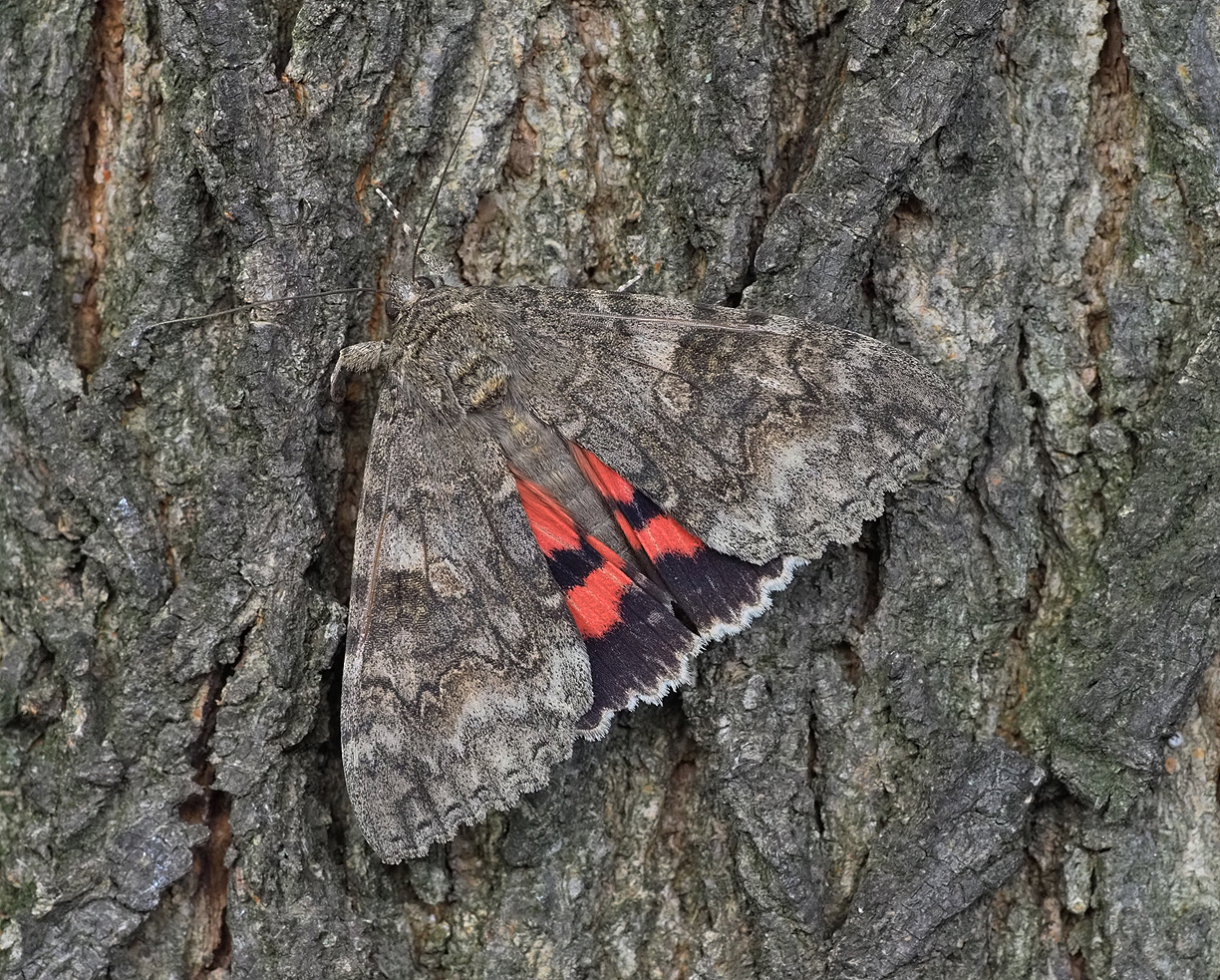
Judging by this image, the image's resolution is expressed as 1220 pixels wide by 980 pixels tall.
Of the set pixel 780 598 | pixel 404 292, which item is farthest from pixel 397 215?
pixel 780 598

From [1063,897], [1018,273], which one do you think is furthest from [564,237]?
[1063,897]

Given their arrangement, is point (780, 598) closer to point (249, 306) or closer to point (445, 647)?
point (445, 647)

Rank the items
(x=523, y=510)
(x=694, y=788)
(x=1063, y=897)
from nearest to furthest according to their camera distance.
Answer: (x=1063, y=897), (x=694, y=788), (x=523, y=510)

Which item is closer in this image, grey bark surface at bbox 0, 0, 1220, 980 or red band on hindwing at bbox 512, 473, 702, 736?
grey bark surface at bbox 0, 0, 1220, 980

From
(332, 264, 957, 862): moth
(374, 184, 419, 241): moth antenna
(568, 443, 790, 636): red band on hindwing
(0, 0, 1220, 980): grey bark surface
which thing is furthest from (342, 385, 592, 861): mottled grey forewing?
(374, 184, 419, 241): moth antenna

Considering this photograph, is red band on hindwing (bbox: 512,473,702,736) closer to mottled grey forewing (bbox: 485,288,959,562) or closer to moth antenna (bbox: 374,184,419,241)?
mottled grey forewing (bbox: 485,288,959,562)

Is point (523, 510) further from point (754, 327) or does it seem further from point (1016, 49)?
point (1016, 49)
